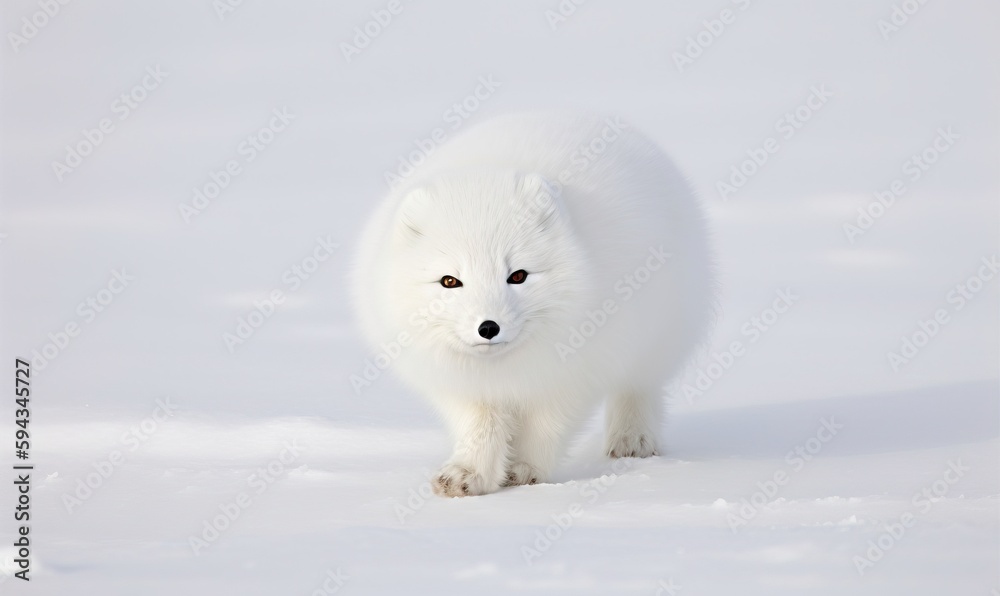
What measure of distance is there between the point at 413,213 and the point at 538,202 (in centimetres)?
52

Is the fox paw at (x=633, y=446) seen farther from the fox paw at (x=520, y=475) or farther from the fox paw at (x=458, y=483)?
the fox paw at (x=458, y=483)

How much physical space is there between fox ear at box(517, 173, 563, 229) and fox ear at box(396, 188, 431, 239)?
1.28 feet

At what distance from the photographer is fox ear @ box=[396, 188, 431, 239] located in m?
4.55

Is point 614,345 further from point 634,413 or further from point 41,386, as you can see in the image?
point 41,386

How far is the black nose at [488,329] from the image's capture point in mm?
4199

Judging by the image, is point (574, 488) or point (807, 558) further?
point (574, 488)

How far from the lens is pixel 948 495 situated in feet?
13.9

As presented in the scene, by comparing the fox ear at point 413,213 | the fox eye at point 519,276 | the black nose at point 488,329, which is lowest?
the black nose at point 488,329

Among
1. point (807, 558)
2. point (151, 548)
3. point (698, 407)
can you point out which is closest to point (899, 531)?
point (807, 558)

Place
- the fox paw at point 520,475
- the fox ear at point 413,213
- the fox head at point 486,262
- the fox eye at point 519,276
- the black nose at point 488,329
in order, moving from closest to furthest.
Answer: the black nose at point 488,329 → the fox head at point 486,262 → the fox eye at point 519,276 → the fox ear at point 413,213 → the fox paw at point 520,475

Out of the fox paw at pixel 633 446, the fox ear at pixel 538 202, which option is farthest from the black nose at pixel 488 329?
the fox paw at pixel 633 446

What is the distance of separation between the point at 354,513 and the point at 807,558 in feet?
5.64

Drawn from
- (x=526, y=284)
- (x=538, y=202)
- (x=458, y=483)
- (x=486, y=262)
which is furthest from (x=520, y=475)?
(x=538, y=202)

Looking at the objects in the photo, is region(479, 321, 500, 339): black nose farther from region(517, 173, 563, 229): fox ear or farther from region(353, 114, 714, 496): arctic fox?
region(517, 173, 563, 229): fox ear
